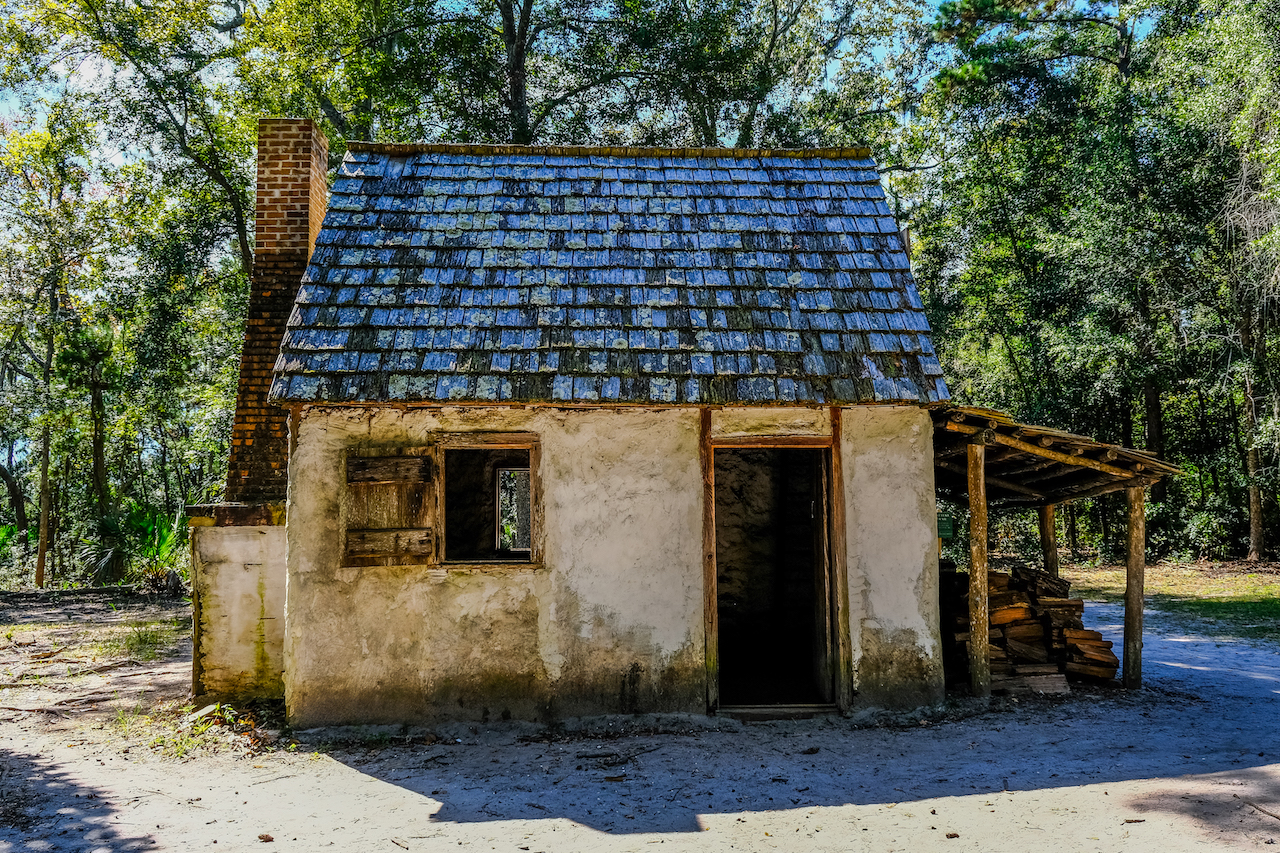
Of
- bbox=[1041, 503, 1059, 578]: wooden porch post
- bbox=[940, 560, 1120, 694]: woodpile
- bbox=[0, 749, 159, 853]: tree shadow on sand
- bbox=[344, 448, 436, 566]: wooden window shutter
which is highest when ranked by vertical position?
bbox=[344, 448, 436, 566]: wooden window shutter

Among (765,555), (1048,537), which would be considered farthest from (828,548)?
(1048,537)

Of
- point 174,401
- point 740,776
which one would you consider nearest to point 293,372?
point 740,776

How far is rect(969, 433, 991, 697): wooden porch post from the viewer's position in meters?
7.83

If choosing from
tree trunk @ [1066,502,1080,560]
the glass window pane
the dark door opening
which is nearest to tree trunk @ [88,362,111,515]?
the glass window pane

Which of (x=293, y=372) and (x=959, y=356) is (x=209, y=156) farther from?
(x=959, y=356)

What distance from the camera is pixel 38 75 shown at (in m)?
18.5

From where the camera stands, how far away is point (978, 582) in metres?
7.93

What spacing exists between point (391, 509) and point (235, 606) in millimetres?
2142

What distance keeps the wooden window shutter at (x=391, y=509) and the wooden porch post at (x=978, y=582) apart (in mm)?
5069

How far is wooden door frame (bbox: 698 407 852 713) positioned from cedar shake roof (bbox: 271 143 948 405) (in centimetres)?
44

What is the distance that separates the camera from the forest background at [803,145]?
17.3m

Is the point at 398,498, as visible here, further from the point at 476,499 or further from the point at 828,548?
the point at 476,499

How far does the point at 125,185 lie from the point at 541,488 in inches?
746

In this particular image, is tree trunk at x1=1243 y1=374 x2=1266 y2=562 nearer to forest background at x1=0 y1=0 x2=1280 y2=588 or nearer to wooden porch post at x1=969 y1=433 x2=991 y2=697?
forest background at x1=0 y1=0 x2=1280 y2=588
